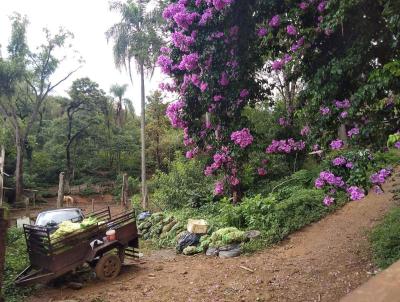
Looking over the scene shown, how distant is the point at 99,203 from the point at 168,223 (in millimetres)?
20075

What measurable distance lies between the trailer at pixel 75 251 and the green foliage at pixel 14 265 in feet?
0.73

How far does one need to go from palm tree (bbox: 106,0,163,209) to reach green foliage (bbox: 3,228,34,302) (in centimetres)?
1053

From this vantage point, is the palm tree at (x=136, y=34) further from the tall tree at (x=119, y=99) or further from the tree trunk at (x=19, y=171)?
the tall tree at (x=119, y=99)

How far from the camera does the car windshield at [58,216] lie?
479 inches

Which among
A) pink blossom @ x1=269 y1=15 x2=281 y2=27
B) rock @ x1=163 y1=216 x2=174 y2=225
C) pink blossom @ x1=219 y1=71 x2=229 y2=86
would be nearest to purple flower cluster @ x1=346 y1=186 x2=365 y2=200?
pink blossom @ x1=269 y1=15 x2=281 y2=27

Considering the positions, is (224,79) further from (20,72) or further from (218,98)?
(20,72)

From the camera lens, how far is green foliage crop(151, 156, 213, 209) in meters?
15.3

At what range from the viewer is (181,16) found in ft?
24.6

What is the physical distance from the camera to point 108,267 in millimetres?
8641

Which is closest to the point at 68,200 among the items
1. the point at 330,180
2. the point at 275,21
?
the point at 275,21

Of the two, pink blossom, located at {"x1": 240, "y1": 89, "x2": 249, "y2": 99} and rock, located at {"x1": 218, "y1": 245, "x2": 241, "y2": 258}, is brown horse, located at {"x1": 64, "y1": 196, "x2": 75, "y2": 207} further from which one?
pink blossom, located at {"x1": 240, "y1": 89, "x2": 249, "y2": 99}

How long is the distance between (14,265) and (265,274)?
5.92m

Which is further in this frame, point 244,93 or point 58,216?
point 58,216

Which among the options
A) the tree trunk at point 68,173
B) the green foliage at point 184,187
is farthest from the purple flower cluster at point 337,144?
the tree trunk at point 68,173
